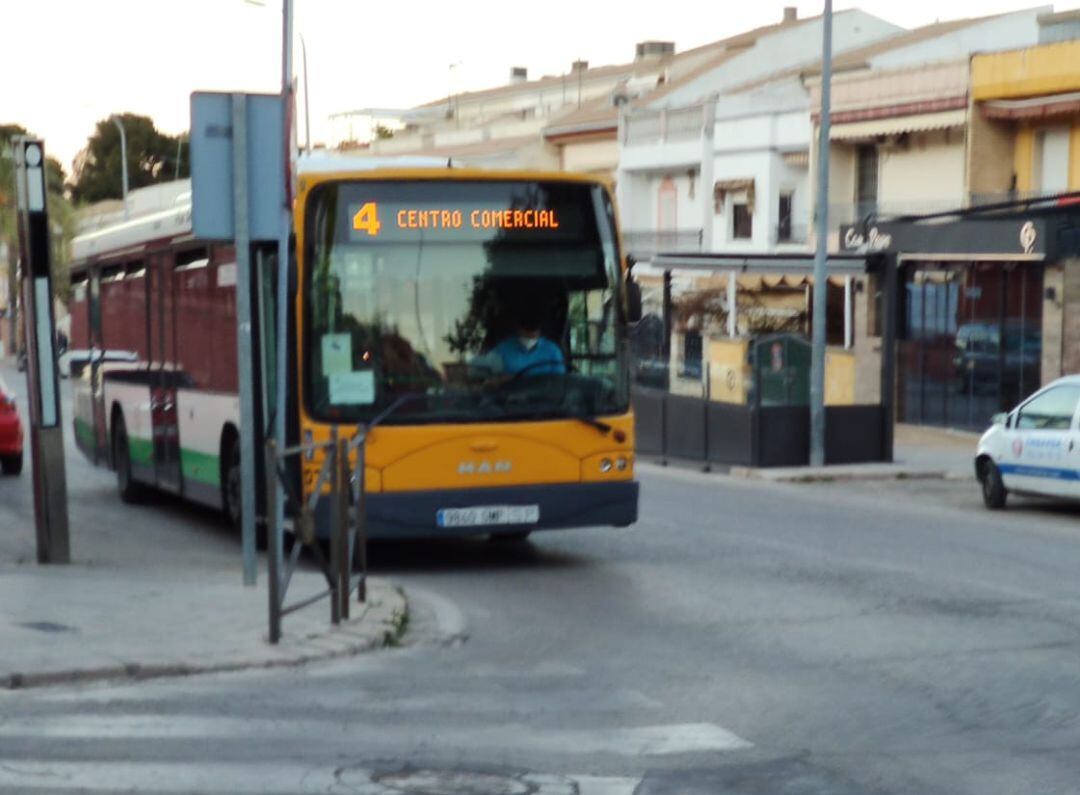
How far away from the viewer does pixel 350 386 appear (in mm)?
14133

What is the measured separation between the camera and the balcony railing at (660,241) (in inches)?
2191

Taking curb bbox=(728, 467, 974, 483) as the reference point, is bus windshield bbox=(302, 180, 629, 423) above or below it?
above

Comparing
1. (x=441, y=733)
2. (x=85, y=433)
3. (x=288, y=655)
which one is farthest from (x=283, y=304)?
(x=85, y=433)

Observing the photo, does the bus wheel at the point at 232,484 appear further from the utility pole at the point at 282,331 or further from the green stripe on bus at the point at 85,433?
the green stripe on bus at the point at 85,433

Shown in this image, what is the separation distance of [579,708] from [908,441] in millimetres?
26506

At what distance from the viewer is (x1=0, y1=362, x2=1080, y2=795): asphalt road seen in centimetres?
758

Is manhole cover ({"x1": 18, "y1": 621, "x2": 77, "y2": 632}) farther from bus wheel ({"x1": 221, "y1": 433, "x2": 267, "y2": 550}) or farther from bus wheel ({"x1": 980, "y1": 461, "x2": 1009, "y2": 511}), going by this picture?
bus wheel ({"x1": 980, "y1": 461, "x2": 1009, "y2": 511})

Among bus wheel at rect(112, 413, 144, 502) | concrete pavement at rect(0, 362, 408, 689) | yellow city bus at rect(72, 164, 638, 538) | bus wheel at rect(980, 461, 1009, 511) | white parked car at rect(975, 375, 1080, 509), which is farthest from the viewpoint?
bus wheel at rect(980, 461, 1009, 511)

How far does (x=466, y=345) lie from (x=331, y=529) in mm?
3007

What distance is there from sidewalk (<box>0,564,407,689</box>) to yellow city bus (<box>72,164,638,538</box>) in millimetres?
1150

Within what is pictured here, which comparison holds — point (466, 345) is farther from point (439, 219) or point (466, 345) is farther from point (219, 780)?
point (219, 780)

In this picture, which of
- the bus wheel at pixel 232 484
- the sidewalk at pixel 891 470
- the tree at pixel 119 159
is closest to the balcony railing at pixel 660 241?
the sidewalk at pixel 891 470

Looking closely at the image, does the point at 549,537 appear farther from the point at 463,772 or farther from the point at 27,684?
the point at 463,772

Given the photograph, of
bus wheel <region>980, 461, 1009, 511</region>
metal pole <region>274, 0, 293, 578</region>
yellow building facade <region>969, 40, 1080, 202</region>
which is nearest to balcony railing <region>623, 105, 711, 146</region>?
yellow building facade <region>969, 40, 1080, 202</region>
